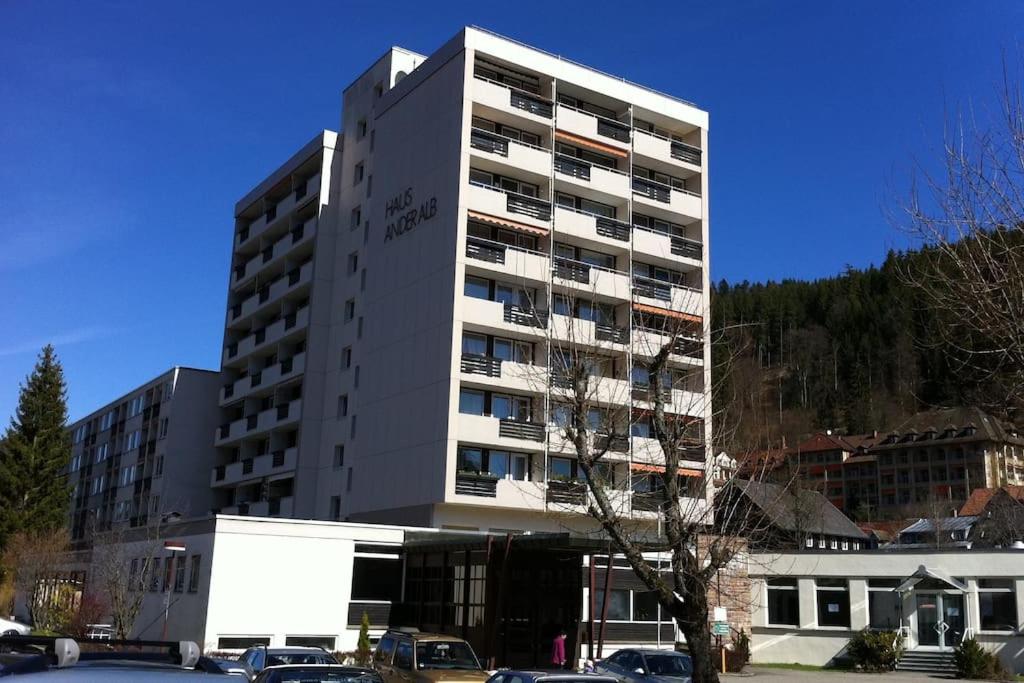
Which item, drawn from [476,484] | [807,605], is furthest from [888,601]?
[476,484]

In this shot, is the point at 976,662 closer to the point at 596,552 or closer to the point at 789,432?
the point at 596,552

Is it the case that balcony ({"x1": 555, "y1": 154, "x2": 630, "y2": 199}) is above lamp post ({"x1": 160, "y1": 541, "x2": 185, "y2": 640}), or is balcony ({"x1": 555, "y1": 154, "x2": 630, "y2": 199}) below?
above

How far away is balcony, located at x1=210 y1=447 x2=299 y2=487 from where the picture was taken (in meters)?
51.1

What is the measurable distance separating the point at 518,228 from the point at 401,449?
11.2m

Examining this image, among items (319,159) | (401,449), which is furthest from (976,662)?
(319,159)

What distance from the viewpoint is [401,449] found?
42.9m

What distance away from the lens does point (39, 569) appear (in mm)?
48312

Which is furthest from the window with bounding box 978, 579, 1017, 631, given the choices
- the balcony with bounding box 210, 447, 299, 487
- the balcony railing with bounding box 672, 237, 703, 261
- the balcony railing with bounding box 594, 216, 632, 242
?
the balcony with bounding box 210, 447, 299, 487

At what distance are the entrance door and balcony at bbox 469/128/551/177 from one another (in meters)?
24.4

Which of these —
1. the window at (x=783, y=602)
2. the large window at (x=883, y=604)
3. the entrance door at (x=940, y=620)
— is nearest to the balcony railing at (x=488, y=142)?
the window at (x=783, y=602)

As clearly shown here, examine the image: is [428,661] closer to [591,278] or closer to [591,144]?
[591,278]

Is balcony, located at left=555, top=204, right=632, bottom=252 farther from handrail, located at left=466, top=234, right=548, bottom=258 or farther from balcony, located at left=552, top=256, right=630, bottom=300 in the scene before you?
handrail, located at left=466, top=234, right=548, bottom=258

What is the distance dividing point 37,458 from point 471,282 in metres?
34.8

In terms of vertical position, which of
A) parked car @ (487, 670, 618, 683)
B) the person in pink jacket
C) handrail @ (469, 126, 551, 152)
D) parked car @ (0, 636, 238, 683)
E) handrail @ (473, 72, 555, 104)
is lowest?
the person in pink jacket
